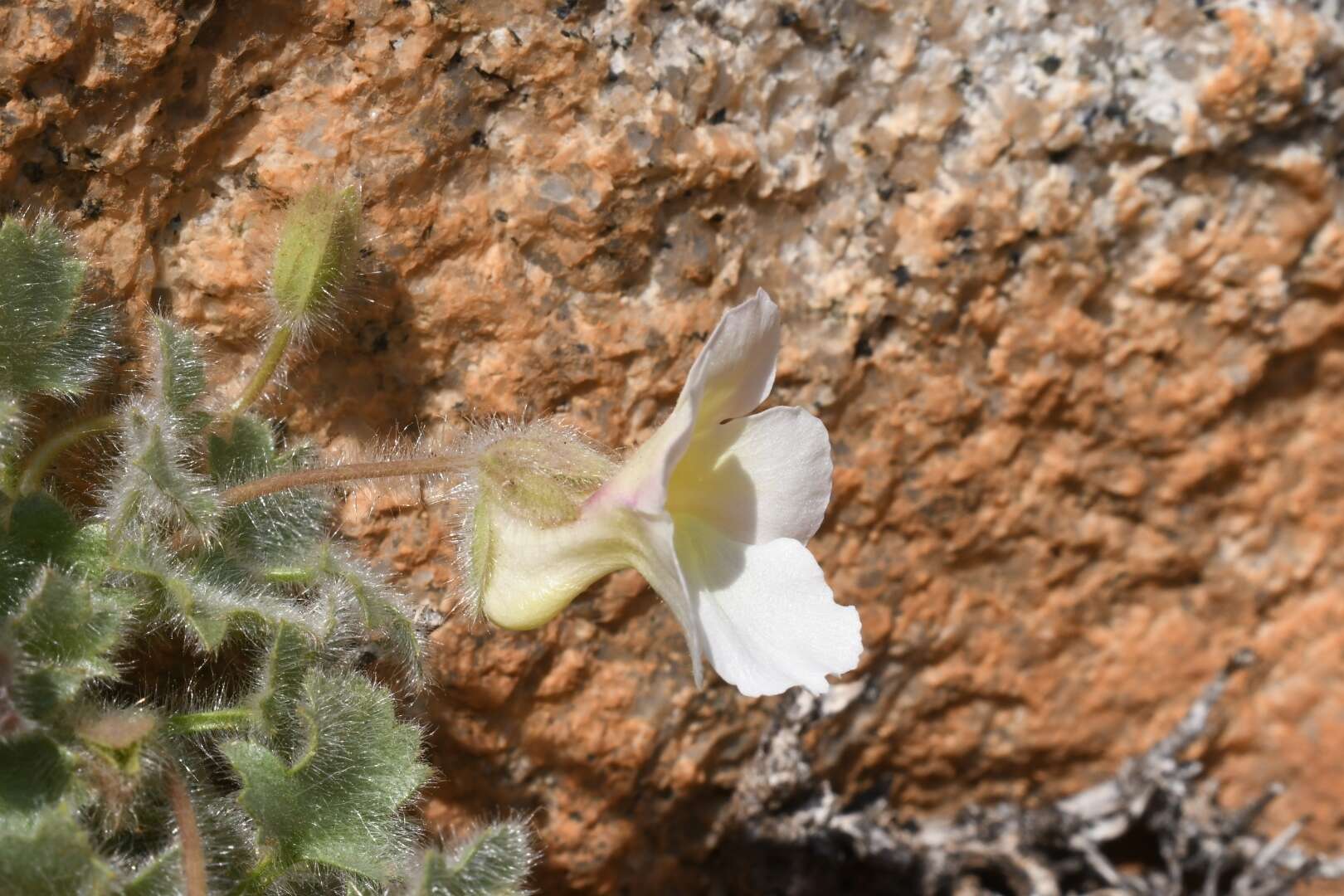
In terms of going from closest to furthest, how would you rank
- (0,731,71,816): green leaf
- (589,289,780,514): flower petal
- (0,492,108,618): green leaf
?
(589,289,780,514): flower petal → (0,731,71,816): green leaf → (0,492,108,618): green leaf

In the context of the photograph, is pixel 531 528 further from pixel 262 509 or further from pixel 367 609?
pixel 262 509

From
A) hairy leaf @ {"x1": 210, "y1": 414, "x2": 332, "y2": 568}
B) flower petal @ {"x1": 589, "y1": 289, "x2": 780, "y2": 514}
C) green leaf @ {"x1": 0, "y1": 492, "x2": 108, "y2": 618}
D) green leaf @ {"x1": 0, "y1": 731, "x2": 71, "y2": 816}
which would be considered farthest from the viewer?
hairy leaf @ {"x1": 210, "y1": 414, "x2": 332, "y2": 568}

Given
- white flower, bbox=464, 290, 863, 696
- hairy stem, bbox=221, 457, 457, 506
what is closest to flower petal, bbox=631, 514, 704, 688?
white flower, bbox=464, 290, 863, 696

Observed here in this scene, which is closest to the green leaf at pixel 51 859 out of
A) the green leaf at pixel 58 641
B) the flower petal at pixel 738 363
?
the green leaf at pixel 58 641

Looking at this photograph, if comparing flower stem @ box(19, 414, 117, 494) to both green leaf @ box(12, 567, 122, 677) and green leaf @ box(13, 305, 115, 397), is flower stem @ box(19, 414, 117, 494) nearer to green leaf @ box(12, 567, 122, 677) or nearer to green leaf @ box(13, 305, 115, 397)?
green leaf @ box(13, 305, 115, 397)

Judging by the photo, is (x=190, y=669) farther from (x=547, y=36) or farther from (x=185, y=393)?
(x=547, y=36)

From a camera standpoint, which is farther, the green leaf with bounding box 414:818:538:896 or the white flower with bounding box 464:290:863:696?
the green leaf with bounding box 414:818:538:896
